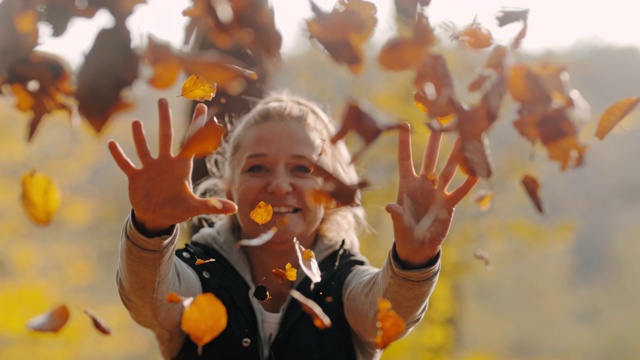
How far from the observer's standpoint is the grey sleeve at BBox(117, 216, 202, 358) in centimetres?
A: 152

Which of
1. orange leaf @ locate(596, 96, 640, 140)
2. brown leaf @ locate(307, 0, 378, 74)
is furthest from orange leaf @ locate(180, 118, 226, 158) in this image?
orange leaf @ locate(596, 96, 640, 140)

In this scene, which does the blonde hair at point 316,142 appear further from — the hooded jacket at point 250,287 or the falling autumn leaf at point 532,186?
the falling autumn leaf at point 532,186

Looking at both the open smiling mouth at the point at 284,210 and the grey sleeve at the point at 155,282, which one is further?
the open smiling mouth at the point at 284,210

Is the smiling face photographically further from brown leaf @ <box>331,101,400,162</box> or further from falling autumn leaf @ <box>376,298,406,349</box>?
brown leaf @ <box>331,101,400,162</box>

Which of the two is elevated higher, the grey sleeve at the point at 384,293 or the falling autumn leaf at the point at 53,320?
the falling autumn leaf at the point at 53,320

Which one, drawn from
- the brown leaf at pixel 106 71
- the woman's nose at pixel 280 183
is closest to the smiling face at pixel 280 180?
the woman's nose at pixel 280 183

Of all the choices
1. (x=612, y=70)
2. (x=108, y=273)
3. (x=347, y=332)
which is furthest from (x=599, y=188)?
(x=347, y=332)

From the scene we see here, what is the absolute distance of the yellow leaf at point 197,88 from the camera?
116 cm

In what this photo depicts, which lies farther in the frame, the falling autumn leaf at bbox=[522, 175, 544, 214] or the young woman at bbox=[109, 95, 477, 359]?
the young woman at bbox=[109, 95, 477, 359]

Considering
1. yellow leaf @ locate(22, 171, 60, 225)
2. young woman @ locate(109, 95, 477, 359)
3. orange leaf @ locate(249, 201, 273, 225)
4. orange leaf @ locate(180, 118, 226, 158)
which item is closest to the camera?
orange leaf @ locate(180, 118, 226, 158)

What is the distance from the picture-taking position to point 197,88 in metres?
1.18

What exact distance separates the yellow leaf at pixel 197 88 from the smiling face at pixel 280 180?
66 cm

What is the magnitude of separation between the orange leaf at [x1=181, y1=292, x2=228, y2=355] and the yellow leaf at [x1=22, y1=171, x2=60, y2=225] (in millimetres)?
296

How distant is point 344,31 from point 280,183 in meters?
0.92
